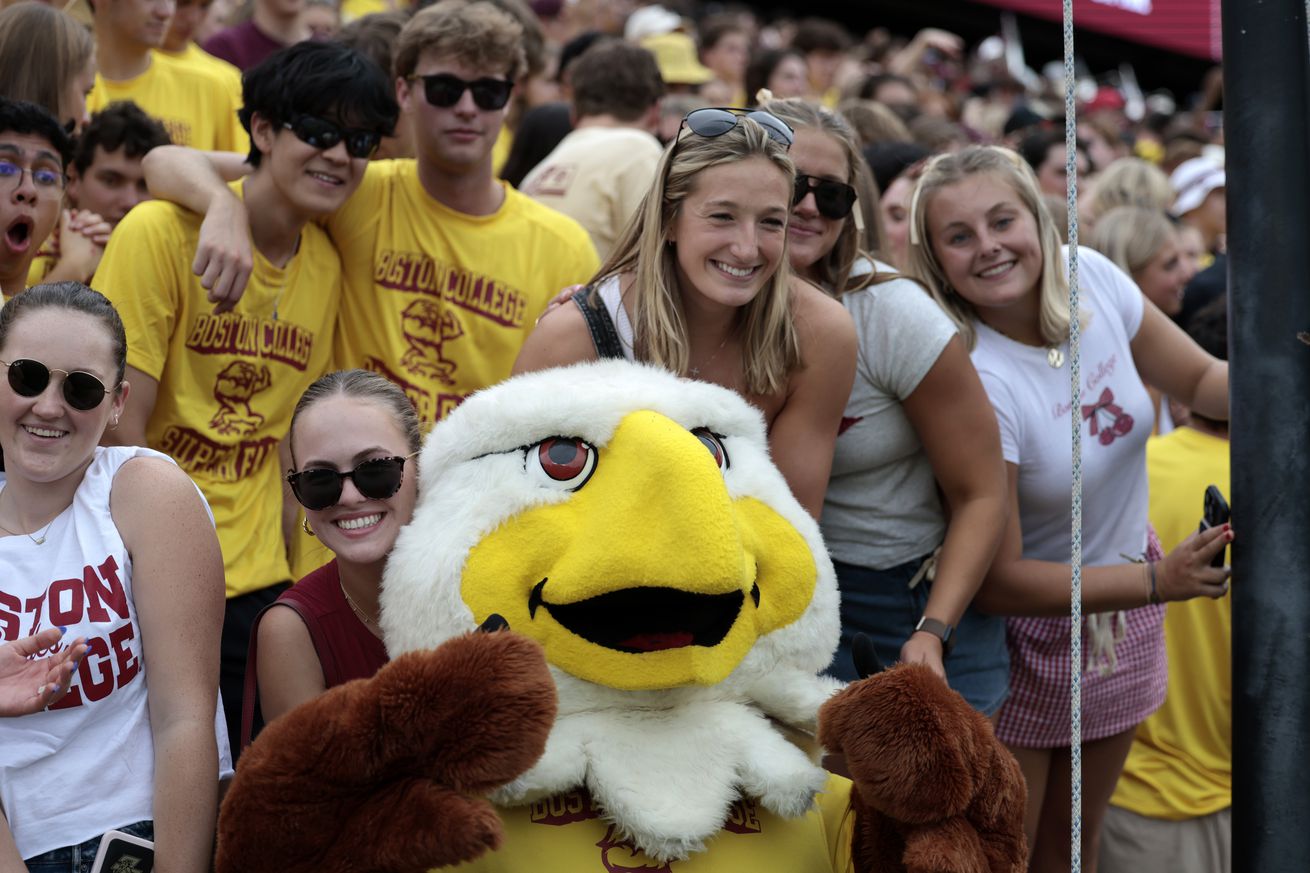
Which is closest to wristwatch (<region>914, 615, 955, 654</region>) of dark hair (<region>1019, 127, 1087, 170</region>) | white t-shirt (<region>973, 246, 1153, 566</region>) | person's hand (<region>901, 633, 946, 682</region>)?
person's hand (<region>901, 633, 946, 682</region>)

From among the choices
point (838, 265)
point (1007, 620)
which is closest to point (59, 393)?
point (838, 265)

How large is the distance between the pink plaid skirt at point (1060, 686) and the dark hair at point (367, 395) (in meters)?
1.87

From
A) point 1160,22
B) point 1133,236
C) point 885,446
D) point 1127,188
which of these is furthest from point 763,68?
point 1160,22

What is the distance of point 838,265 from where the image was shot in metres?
3.32

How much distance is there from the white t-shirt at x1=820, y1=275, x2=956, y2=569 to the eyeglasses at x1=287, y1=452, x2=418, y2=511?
110cm

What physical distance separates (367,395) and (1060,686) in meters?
2.05

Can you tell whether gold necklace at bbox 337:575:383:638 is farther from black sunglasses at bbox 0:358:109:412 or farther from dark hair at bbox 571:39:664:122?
dark hair at bbox 571:39:664:122

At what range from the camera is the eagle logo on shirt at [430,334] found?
3.61 m

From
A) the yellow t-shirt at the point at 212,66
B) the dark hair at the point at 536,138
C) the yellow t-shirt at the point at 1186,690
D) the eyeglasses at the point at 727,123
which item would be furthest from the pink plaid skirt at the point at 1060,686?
the yellow t-shirt at the point at 212,66

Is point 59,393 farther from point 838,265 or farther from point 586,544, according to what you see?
point 838,265

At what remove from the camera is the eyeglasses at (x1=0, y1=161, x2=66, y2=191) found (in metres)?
3.02

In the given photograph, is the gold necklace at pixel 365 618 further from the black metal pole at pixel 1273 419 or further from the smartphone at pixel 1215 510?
the smartphone at pixel 1215 510

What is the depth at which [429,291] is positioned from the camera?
11.9ft

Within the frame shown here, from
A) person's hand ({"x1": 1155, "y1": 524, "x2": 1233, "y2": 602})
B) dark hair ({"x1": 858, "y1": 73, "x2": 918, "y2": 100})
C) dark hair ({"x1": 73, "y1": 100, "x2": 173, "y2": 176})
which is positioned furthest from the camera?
dark hair ({"x1": 858, "y1": 73, "x2": 918, "y2": 100})
